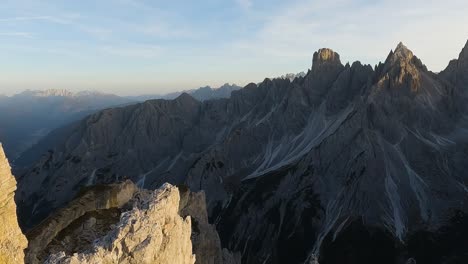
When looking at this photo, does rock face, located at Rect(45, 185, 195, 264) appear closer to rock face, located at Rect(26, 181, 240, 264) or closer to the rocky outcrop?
rock face, located at Rect(26, 181, 240, 264)

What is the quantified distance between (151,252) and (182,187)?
75750mm

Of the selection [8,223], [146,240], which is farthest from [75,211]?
[8,223]

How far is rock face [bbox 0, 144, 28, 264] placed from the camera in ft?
91.9

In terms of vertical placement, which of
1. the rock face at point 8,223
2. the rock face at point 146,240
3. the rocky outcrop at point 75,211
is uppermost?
the rock face at point 8,223

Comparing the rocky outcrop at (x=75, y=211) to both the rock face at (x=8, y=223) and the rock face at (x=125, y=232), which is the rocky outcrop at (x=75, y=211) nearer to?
the rock face at (x=125, y=232)

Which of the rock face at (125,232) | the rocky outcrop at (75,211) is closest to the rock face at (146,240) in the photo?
the rock face at (125,232)

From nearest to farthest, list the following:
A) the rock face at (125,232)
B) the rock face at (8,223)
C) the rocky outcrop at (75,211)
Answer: the rock face at (8,223) < the rock face at (125,232) < the rocky outcrop at (75,211)

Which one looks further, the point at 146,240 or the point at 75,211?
the point at 75,211

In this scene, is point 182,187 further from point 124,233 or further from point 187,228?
point 124,233

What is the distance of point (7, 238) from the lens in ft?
92.9

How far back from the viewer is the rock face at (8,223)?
28016 mm

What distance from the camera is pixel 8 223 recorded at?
2870cm

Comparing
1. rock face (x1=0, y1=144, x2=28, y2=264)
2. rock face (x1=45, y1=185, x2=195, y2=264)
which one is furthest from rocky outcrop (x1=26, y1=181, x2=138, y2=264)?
rock face (x1=0, y1=144, x2=28, y2=264)

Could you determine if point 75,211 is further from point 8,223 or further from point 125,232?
point 8,223
